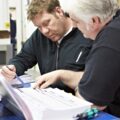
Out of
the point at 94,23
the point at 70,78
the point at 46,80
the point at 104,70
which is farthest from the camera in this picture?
the point at 70,78

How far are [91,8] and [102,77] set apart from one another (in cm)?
28

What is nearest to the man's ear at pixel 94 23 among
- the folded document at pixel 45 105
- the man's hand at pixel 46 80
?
the folded document at pixel 45 105

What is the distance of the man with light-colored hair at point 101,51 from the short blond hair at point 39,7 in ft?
1.83

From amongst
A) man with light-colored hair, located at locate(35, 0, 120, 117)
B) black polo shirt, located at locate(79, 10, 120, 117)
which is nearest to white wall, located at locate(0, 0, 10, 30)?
man with light-colored hair, located at locate(35, 0, 120, 117)

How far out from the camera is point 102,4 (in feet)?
4.04

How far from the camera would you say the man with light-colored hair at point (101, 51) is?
115 centimetres

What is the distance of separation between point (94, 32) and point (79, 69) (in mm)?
664

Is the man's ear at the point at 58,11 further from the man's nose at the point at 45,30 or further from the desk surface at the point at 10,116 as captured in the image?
the desk surface at the point at 10,116

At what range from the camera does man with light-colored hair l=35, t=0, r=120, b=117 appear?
3.76 feet

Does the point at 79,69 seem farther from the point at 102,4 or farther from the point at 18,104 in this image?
the point at 18,104

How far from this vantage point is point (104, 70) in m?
1.15

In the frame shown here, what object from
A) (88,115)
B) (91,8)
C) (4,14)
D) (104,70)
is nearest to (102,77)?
(104,70)

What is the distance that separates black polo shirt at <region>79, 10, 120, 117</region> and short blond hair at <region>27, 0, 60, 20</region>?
2.40 ft

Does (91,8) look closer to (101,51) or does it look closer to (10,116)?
(101,51)
